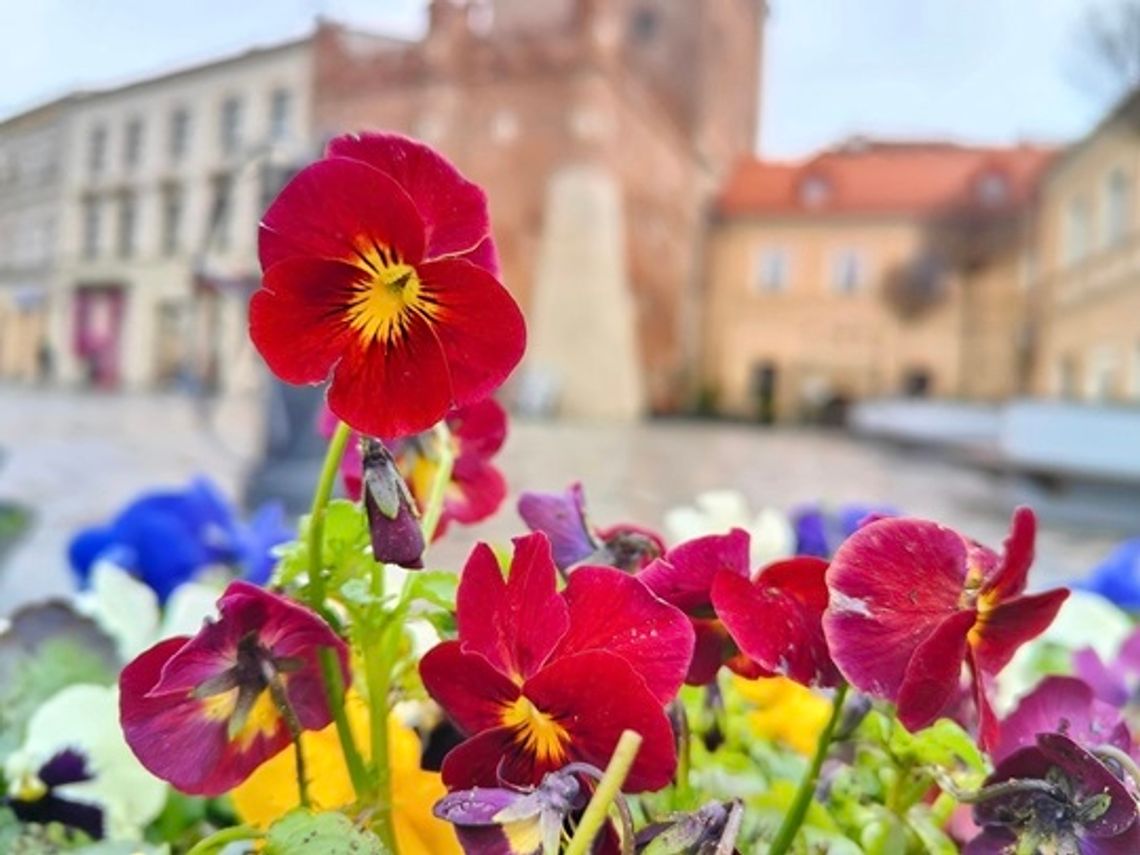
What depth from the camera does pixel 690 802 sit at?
0.15m

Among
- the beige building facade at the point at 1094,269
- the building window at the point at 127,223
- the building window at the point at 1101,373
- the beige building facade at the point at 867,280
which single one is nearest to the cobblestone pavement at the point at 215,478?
the building window at the point at 127,223

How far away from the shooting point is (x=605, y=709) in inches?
4.5

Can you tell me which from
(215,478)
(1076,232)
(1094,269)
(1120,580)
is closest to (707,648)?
(1120,580)

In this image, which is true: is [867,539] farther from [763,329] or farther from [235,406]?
[763,329]

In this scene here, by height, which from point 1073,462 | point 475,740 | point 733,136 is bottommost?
point 1073,462

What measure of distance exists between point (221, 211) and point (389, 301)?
580mm

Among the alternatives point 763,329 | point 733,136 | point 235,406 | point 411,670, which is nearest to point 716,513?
point 411,670

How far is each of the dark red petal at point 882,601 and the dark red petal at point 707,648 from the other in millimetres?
21

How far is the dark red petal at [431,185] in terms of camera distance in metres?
0.12

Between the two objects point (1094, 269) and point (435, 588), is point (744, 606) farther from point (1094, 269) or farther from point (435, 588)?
point (1094, 269)

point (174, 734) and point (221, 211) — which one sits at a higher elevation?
point (221, 211)

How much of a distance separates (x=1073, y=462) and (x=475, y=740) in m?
2.47

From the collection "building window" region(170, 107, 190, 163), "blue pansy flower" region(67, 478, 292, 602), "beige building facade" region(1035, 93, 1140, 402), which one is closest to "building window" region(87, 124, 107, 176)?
"building window" region(170, 107, 190, 163)

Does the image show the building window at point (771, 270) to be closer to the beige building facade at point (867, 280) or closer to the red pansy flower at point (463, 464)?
the beige building facade at point (867, 280)
